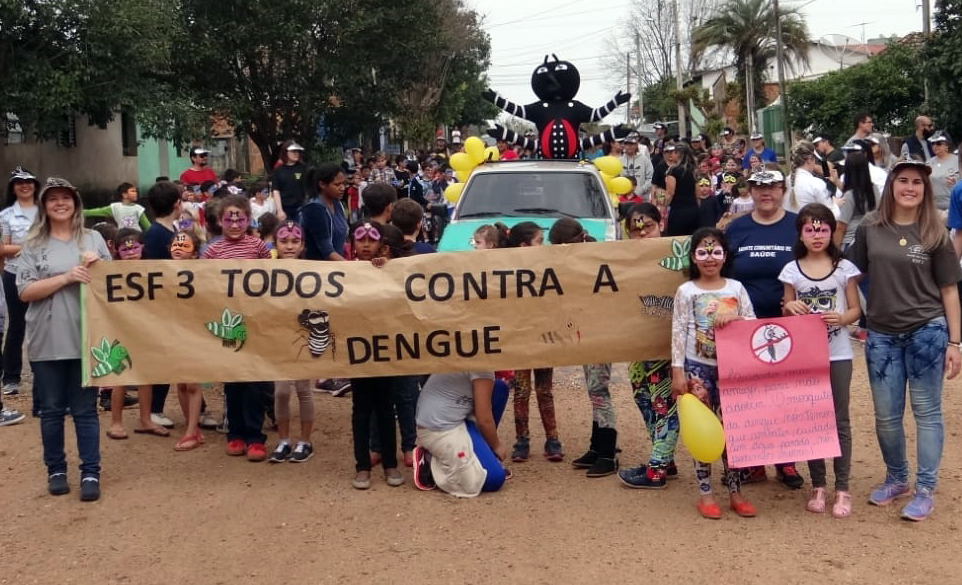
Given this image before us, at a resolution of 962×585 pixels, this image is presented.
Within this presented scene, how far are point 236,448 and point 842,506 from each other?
3847mm

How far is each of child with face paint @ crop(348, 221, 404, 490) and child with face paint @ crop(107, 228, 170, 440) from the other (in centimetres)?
187

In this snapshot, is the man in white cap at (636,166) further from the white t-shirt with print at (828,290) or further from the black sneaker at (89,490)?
the black sneaker at (89,490)

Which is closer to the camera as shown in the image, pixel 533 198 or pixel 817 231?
pixel 817 231

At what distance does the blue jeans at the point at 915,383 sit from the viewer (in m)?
5.39

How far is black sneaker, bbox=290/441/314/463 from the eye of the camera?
684 cm

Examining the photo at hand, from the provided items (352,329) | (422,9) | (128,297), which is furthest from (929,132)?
(422,9)

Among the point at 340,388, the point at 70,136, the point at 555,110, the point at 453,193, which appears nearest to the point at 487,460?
the point at 340,388

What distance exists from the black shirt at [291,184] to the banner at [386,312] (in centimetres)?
744

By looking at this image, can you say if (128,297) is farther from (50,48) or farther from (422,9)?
(422,9)

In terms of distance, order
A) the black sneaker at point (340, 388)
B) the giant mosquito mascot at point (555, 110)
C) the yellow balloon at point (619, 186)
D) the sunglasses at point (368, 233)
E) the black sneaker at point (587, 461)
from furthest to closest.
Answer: the giant mosquito mascot at point (555, 110)
the yellow balloon at point (619, 186)
the black sneaker at point (340, 388)
the black sneaker at point (587, 461)
the sunglasses at point (368, 233)

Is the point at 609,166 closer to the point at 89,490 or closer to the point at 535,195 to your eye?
the point at 535,195

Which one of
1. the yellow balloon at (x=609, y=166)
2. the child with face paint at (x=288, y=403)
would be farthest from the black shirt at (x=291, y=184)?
the child with face paint at (x=288, y=403)

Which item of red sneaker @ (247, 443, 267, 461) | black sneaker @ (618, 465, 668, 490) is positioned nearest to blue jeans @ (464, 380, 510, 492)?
black sneaker @ (618, 465, 668, 490)

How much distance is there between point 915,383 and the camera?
18.0 feet
